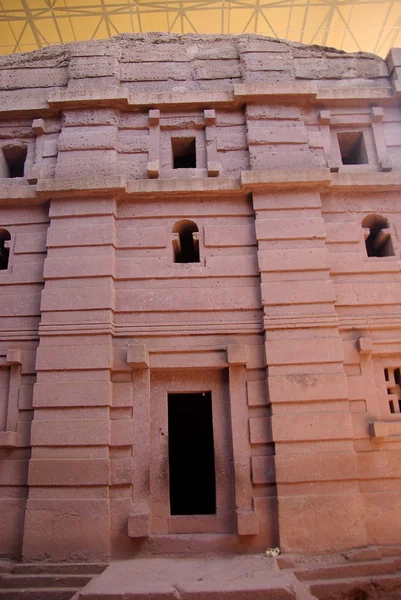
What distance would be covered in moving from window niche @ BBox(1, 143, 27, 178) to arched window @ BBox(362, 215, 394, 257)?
7219 millimetres

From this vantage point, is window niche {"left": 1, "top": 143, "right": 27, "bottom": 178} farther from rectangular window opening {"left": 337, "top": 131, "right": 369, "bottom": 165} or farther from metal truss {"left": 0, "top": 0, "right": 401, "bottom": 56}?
metal truss {"left": 0, "top": 0, "right": 401, "bottom": 56}

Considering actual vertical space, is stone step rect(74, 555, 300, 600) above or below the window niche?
below

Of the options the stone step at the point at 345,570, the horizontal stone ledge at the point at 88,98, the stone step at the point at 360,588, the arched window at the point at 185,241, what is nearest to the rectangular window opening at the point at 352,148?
the arched window at the point at 185,241

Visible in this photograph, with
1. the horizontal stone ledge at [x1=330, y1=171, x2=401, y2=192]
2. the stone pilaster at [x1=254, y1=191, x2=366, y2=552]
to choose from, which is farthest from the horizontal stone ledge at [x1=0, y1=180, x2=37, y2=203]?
the horizontal stone ledge at [x1=330, y1=171, x2=401, y2=192]

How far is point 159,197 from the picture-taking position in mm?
9195

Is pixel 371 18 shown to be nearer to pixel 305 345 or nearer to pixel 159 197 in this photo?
pixel 159 197

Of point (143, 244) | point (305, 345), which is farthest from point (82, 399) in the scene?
point (305, 345)

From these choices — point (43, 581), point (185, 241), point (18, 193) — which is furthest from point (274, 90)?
point (43, 581)

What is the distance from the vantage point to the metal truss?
19.3 m

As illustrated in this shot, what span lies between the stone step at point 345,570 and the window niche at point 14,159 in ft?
30.2

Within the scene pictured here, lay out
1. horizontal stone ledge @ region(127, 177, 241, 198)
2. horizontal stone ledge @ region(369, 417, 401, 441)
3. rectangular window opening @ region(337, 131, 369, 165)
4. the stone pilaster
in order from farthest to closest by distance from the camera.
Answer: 1. rectangular window opening @ region(337, 131, 369, 165)
2. horizontal stone ledge @ region(127, 177, 241, 198)
3. horizontal stone ledge @ region(369, 417, 401, 441)
4. the stone pilaster

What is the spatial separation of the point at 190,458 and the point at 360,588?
5815 millimetres

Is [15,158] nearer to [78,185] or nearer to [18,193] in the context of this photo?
[18,193]

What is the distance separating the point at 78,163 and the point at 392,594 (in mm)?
8881
